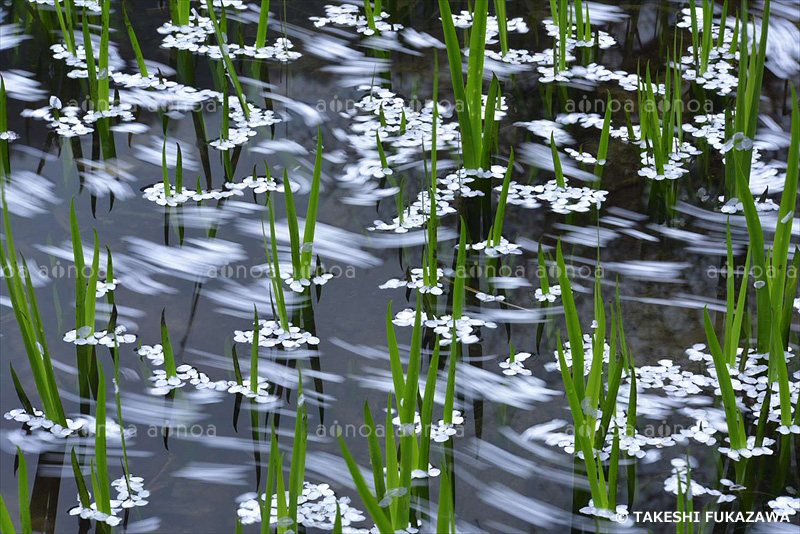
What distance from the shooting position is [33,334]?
6.55 feet

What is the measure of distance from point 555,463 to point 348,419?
1.51ft

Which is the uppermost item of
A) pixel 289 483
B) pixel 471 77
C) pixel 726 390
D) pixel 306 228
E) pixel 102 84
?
pixel 471 77

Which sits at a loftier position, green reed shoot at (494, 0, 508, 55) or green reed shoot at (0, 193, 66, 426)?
green reed shoot at (494, 0, 508, 55)

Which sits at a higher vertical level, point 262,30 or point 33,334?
point 262,30

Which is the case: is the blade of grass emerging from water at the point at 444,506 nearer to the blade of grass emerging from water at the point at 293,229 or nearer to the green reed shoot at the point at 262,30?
the blade of grass emerging from water at the point at 293,229

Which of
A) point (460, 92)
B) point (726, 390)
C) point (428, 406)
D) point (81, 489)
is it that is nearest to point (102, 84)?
point (460, 92)

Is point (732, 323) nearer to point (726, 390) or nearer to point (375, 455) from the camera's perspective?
point (726, 390)

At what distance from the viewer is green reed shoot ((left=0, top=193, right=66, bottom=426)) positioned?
1955mm

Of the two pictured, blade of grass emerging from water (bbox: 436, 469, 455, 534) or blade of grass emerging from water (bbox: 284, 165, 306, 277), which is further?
blade of grass emerging from water (bbox: 284, 165, 306, 277)

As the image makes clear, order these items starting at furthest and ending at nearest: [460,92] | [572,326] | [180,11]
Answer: [180,11]
[460,92]
[572,326]

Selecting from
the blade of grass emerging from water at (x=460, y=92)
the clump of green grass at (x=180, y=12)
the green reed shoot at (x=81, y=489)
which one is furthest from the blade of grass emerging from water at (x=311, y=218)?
the clump of green grass at (x=180, y=12)

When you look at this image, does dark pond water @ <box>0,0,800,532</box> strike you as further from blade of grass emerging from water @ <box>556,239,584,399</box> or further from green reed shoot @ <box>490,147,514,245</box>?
blade of grass emerging from water @ <box>556,239,584,399</box>

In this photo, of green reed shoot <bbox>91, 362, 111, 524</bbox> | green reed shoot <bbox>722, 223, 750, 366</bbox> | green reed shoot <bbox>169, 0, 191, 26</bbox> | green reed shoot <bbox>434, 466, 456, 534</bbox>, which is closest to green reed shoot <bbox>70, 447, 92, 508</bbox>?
green reed shoot <bbox>91, 362, 111, 524</bbox>

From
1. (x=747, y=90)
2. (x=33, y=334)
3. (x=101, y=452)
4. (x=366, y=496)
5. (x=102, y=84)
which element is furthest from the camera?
(x=102, y=84)
